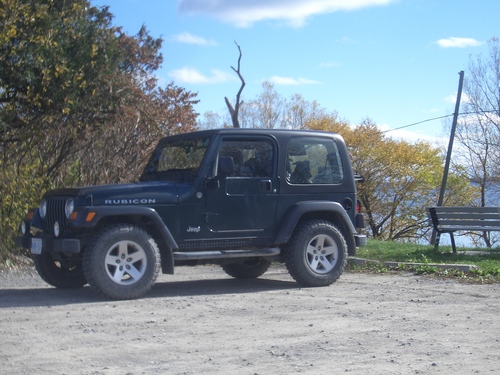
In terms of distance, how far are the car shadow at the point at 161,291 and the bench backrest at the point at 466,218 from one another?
4017 mm

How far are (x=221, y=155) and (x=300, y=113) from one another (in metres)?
37.7

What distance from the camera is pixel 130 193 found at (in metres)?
8.74

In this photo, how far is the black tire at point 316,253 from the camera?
9680 mm

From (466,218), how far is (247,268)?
4555 mm

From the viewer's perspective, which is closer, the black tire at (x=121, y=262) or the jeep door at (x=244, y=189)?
the black tire at (x=121, y=262)

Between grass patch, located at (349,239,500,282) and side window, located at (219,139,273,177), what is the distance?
3166 mm

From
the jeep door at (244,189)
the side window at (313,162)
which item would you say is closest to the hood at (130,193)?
the jeep door at (244,189)

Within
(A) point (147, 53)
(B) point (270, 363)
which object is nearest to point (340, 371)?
(B) point (270, 363)

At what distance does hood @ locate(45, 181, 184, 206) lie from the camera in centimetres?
859

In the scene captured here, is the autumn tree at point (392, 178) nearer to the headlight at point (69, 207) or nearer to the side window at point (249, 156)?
the side window at point (249, 156)

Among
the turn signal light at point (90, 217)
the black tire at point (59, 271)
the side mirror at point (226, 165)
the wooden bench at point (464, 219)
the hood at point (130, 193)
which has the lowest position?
the black tire at point (59, 271)

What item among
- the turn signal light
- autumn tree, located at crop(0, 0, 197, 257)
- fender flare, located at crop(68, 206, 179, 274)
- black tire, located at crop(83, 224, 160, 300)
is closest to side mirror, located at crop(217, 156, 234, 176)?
fender flare, located at crop(68, 206, 179, 274)

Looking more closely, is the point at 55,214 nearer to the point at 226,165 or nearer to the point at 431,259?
the point at 226,165

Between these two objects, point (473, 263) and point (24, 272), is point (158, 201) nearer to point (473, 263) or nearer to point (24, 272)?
point (24, 272)
